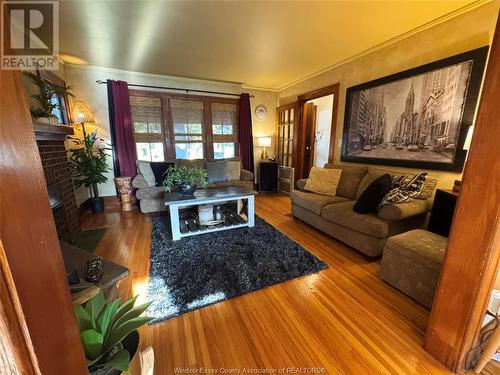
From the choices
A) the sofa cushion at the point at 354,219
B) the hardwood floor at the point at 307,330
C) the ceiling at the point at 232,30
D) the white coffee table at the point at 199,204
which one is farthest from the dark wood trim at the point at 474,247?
the white coffee table at the point at 199,204

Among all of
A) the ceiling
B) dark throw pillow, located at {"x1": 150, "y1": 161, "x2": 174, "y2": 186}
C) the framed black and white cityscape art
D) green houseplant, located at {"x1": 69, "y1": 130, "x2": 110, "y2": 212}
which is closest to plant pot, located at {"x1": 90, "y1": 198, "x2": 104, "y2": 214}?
green houseplant, located at {"x1": 69, "y1": 130, "x2": 110, "y2": 212}

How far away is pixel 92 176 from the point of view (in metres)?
3.38

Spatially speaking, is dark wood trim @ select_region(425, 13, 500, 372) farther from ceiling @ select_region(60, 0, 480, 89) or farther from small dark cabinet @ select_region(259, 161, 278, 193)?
small dark cabinet @ select_region(259, 161, 278, 193)

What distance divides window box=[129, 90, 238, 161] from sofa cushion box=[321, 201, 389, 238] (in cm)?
305

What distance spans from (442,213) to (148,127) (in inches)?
182

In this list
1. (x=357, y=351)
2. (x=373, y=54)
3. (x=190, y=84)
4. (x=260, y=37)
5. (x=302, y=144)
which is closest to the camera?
(x=357, y=351)

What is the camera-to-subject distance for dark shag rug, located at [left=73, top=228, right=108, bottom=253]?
236cm

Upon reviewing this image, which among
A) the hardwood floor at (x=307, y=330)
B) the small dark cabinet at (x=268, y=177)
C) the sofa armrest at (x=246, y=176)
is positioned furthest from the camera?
the small dark cabinet at (x=268, y=177)

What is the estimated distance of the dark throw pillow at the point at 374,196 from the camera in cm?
209

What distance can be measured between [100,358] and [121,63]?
4.01m

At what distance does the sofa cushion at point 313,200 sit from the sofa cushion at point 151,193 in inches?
86.5

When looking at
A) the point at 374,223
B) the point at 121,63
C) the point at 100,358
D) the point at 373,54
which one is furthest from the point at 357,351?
the point at 121,63

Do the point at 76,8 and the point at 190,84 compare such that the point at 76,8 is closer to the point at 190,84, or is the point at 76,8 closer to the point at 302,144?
the point at 190,84

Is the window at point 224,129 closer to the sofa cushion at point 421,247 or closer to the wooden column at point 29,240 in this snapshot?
the sofa cushion at point 421,247
